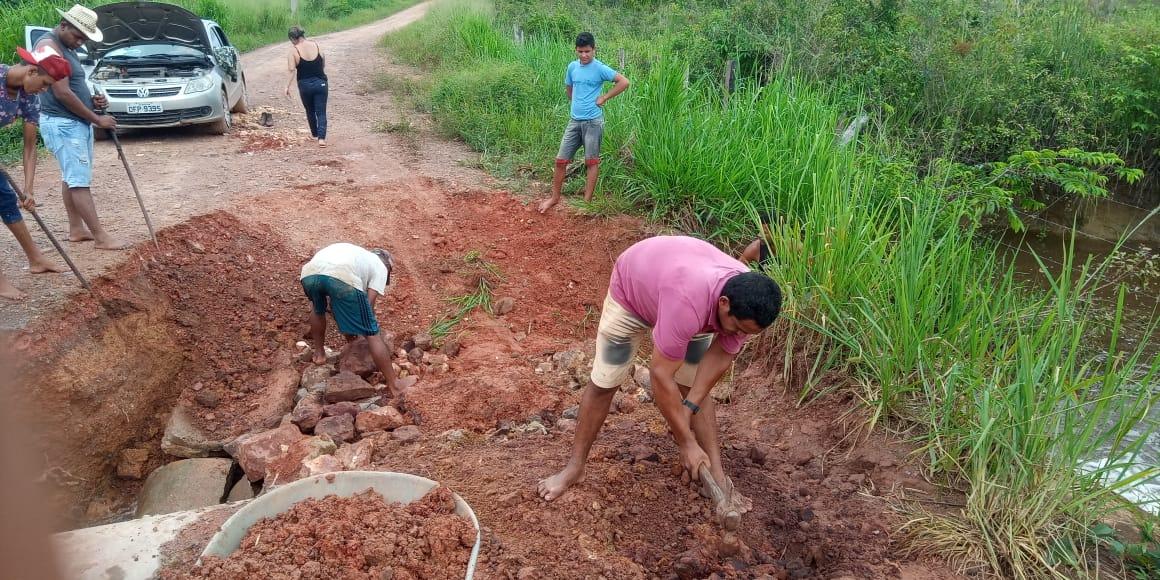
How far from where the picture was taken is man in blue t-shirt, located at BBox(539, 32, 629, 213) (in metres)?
6.22

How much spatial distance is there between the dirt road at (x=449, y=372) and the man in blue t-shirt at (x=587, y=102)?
20.6 inches

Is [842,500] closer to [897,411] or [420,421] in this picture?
[897,411]

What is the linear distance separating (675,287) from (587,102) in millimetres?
3933

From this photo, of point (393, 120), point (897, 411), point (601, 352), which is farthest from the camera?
point (393, 120)

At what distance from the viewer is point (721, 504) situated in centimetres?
306

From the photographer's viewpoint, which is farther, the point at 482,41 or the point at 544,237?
→ the point at 482,41

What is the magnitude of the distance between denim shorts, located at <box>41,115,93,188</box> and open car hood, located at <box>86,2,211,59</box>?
4.31 m

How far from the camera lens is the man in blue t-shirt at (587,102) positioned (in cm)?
622

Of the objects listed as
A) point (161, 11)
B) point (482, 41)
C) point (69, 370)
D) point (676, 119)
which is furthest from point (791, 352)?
point (482, 41)

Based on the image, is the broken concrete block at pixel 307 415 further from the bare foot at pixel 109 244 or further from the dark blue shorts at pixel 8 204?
the dark blue shorts at pixel 8 204

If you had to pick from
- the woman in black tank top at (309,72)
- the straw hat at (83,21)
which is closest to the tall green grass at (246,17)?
the woman in black tank top at (309,72)

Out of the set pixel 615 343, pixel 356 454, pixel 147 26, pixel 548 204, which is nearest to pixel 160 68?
pixel 147 26

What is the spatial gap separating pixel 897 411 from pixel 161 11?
9.13m

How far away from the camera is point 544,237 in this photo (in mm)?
6348
